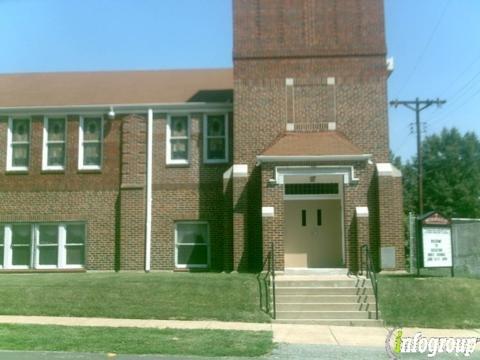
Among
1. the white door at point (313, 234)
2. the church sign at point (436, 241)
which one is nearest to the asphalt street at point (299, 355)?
the church sign at point (436, 241)

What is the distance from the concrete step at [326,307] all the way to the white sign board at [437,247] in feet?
11.3

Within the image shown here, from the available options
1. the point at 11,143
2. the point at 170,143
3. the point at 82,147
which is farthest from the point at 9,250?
the point at 170,143

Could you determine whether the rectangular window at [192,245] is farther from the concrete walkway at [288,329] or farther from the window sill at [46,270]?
the concrete walkway at [288,329]

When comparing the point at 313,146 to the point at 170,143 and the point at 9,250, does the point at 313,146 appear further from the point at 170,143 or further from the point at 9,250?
the point at 9,250

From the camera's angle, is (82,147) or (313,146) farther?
(82,147)

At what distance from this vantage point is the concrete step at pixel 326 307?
15000 millimetres

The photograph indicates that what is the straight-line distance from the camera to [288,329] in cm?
1346

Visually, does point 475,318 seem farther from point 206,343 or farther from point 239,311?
point 206,343

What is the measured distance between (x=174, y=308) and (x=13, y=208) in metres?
9.74

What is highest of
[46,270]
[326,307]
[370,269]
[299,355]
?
[370,269]

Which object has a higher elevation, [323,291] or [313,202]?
[313,202]

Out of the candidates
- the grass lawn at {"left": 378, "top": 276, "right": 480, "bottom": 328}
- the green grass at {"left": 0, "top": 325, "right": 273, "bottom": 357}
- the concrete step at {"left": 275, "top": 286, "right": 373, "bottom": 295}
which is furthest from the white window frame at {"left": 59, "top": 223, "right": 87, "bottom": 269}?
the grass lawn at {"left": 378, "top": 276, "right": 480, "bottom": 328}

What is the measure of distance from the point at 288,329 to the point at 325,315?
156 centimetres

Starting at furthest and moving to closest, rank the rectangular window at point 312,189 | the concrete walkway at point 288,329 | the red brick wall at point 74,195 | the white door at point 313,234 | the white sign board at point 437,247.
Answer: the red brick wall at point 74,195
the rectangular window at point 312,189
the white door at point 313,234
the white sign board at point 437,247
the concrete walkway at point 288,329
